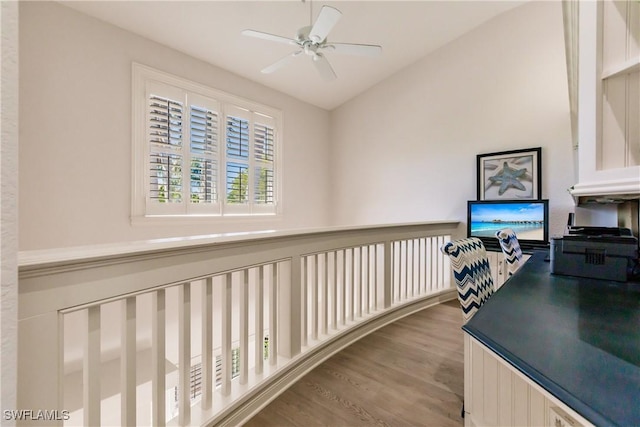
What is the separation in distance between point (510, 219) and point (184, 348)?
353cm

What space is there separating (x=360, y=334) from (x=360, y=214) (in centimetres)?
290

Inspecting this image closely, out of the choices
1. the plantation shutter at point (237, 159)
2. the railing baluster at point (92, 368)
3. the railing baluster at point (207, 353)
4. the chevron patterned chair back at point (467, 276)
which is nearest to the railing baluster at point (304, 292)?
the railing baluster at point (207, 353)

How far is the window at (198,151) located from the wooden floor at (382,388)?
257cm

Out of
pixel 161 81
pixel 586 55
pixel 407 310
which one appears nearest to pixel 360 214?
pixel 407 310

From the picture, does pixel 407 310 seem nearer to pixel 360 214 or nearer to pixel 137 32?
pixel 360 214

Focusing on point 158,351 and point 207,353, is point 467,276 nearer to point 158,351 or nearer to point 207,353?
point 207,353

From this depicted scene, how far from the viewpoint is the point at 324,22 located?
7.03 feet

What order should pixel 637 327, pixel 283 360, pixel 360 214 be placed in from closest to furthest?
pixel 637 327 < pixel 283 360 < pixel 360 214

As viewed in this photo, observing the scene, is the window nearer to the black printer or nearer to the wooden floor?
the wooden floor

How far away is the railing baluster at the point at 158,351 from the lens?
115 centimetres

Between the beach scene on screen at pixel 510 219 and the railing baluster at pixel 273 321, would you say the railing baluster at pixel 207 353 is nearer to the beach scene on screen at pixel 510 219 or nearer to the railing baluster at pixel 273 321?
the railing baluster at pixel 273 321

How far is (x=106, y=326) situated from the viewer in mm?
2787

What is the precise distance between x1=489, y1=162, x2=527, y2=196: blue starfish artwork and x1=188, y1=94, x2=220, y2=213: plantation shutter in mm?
3653

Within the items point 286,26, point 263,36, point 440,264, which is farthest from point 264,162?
point 440,264
